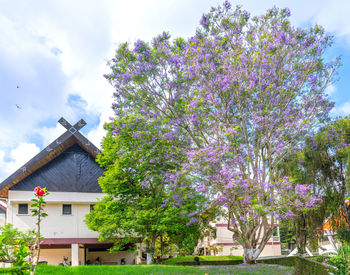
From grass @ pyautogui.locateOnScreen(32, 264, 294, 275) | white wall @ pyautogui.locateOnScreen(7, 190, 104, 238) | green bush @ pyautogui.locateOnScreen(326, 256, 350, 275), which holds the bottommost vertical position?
grass @ pyautogui.locateOnScreen(32, 264, 294, 275)

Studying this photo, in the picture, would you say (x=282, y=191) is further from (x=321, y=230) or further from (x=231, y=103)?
(x=321, y=230)

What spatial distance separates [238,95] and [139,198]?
410 inches

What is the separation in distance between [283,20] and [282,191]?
7.76 meters

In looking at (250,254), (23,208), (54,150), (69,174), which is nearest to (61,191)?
(69,174)

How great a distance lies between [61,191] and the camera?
24.7m

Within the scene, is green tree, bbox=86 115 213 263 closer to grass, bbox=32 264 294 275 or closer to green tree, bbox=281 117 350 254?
grass, bbox=32 264 294 275

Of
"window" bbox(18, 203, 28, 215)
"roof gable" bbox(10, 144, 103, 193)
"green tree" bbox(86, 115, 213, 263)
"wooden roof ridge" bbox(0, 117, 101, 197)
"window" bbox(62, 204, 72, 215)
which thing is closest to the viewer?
"green tree" bbox(86, 115, 213, 263)

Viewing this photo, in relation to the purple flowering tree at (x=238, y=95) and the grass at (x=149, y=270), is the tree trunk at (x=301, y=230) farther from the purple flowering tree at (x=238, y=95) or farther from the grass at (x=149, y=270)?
the grass at (x=149, y=270)

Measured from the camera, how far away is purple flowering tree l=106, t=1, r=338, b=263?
601 inches

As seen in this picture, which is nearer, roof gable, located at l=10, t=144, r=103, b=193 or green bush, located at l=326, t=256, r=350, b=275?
green bush, located at l=326, t=256, r=350, b=275

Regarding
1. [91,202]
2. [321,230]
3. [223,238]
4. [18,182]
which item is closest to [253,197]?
[321,230]

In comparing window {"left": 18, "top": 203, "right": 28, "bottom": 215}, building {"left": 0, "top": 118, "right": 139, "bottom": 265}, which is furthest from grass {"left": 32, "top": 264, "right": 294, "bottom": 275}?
window {"left": 18, "top": 203, "right": 28, "bottom": 215}

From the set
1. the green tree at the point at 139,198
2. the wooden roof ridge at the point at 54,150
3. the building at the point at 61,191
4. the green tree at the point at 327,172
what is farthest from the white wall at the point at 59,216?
the green tree at the point at 327,172

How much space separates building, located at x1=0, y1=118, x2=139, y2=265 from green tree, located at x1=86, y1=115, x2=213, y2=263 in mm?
2087
